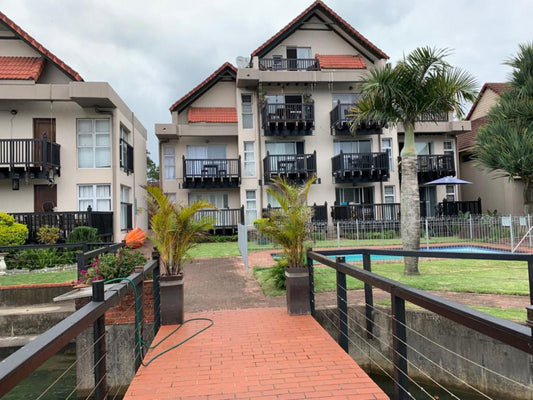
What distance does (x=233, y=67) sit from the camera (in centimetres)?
2081

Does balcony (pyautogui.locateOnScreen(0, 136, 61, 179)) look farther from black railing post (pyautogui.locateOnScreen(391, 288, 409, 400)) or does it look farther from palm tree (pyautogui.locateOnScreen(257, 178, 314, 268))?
black railing post (pyautogui.locateOnScreen(391, 288, 409, 400))

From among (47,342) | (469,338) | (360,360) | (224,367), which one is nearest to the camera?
(47,342)

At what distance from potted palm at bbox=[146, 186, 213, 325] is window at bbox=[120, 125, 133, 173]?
41.4 ft

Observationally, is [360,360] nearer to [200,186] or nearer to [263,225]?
→ [263,225]

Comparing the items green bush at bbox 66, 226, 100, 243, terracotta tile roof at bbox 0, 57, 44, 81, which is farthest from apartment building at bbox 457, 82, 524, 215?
terracotta tile roof at bbox 0, 57, 44, 81

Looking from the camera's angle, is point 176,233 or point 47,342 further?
point 176,233

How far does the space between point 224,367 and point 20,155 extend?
14.5 metres

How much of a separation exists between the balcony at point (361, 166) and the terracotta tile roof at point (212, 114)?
6.84 metres

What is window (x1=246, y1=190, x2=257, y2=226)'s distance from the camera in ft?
66.0

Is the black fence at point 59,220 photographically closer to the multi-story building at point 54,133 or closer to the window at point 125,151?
the multi-story building at point 54,133

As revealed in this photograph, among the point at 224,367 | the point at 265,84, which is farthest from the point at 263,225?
the point at 265,84

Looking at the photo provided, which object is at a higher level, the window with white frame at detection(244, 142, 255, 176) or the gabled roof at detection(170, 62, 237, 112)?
the gabled roof at detection(170, 62, 237, 112)

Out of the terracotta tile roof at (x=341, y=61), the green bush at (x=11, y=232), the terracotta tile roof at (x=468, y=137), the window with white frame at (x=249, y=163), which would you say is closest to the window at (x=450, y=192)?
the terracotta tile roof at (x=468, y=137)

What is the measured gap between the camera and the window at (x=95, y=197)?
15516 millimetres
